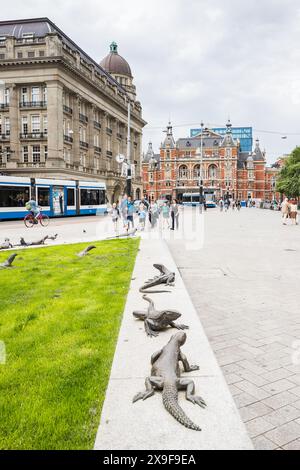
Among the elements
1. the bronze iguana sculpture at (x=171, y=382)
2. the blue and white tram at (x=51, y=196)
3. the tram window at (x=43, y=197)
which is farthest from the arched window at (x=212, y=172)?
the bronze iguana sculpture at (x=171, y=382)

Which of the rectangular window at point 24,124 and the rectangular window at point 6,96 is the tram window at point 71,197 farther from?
the rectangular window at point 6,96

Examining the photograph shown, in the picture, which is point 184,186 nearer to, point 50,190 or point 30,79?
point 30,79

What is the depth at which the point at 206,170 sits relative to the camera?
12231 centimetres

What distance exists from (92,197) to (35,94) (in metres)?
19.1

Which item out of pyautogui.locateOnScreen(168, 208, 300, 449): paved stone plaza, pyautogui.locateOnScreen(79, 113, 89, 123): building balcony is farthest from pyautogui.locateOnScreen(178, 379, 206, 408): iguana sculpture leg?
pyautogui.locateOnScreen(79, 113, 89, 123): building balcony

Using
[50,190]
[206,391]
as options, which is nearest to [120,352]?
[206,391]

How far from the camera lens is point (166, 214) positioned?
24297 mm

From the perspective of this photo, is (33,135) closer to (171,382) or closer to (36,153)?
(36,153)

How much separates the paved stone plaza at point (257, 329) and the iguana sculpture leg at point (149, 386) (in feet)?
2.75

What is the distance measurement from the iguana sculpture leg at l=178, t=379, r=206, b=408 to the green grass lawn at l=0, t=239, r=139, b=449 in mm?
769

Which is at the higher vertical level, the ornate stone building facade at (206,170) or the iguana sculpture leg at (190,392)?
the ornate stone building facade at (206,170)

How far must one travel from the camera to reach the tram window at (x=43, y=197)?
2999 cm

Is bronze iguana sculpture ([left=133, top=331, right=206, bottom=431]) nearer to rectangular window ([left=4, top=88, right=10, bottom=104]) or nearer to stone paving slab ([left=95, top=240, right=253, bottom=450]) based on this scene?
stone paving slab ([left=95, top=240, right=253, bottom=450])

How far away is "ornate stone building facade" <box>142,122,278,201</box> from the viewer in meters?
121
